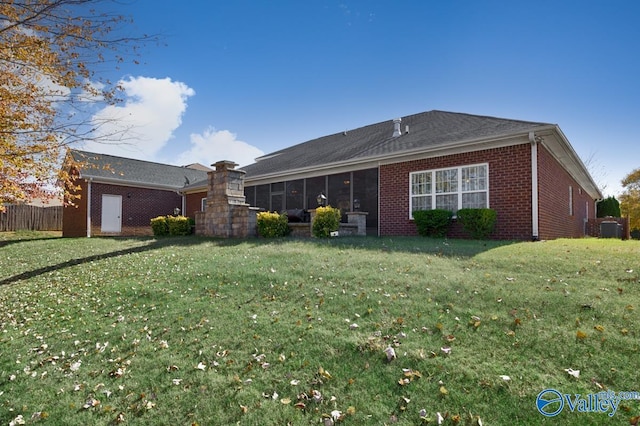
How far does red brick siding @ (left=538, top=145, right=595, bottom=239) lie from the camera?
9453 millimetres

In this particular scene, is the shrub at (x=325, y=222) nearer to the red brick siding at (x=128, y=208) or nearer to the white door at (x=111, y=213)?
the red brick siding at (x=128, y=208)

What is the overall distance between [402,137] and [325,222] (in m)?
4.96

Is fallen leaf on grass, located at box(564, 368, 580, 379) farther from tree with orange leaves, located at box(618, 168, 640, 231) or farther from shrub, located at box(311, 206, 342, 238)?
tree with orange leaves, located at box(618, 168, 640, 231)

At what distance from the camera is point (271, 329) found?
13.9 ft

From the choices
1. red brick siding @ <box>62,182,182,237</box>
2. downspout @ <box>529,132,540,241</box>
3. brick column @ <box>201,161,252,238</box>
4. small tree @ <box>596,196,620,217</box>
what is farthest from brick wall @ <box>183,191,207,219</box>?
small tree @ <box>596,196,620,217</box>

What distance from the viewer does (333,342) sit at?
3.76 m

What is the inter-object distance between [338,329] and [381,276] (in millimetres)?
1838

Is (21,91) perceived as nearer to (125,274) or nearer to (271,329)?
(125,274)

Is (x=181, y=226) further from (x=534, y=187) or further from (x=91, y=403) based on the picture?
(x=534, y=187)

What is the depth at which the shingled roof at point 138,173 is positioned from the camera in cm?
1897

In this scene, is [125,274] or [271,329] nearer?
[271,329]

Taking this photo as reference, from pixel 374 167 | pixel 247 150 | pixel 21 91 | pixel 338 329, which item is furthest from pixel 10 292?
pixel 247 150

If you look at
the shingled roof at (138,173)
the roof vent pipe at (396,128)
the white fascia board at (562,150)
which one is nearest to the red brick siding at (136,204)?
the shingled roof at (138,173)

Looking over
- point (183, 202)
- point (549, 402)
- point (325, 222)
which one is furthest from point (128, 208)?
point (549, 402)
